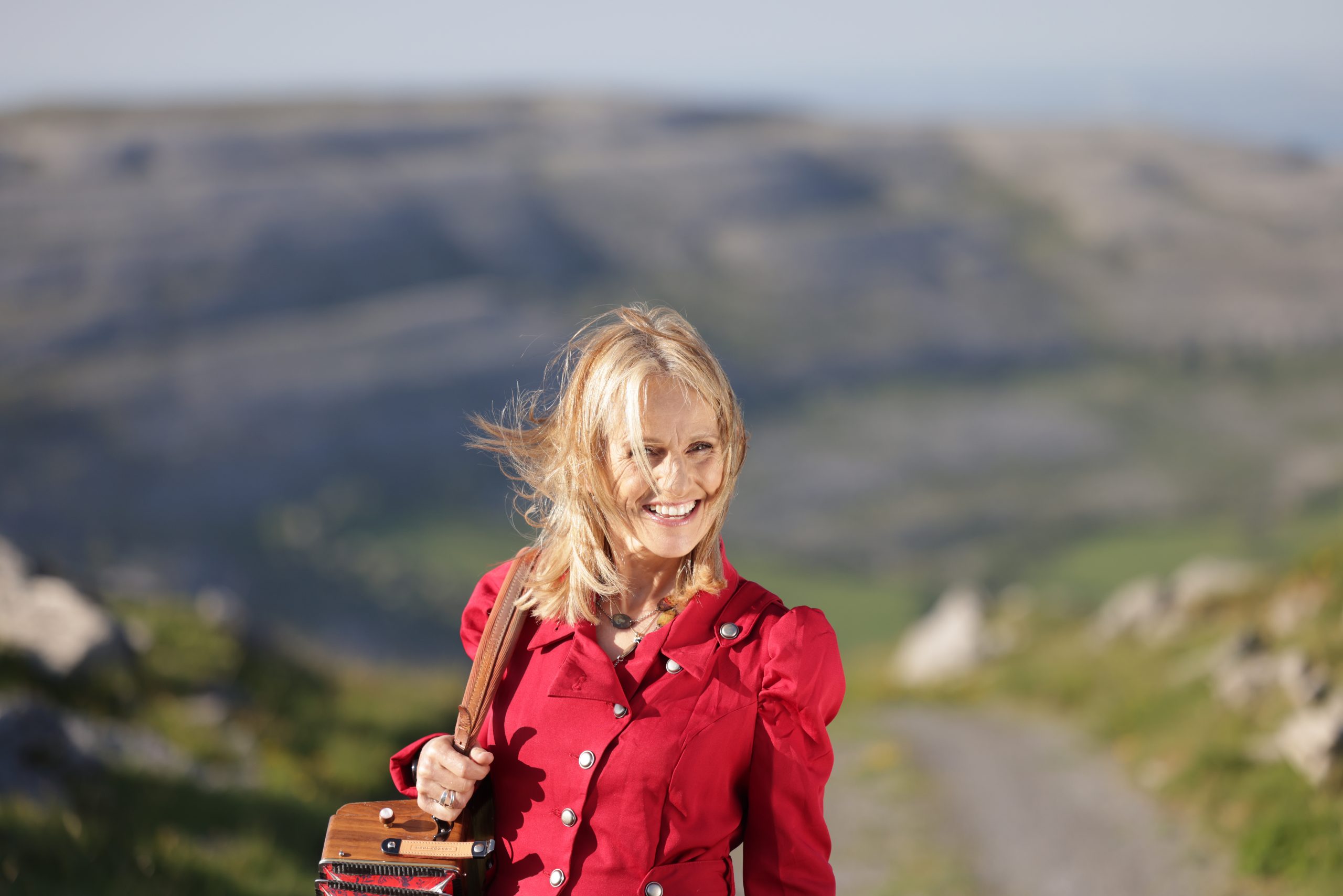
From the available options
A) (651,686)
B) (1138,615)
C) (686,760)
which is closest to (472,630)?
(651,686)

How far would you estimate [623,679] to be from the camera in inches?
77.0

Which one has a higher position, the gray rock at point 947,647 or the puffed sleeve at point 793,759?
the gray rock at point 947,647

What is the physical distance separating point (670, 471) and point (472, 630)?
542 mm

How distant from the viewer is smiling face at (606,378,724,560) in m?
1.94

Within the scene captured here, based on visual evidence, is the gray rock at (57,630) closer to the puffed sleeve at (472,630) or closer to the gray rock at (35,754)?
→ the gray rock at (35,754)

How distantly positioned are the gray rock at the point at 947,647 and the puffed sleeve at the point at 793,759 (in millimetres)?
13790

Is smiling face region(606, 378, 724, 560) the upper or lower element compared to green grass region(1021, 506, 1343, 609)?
lower

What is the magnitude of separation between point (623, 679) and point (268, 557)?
112ft

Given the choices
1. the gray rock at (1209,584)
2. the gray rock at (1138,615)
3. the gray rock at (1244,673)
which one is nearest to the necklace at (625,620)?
the gray rock at (1244,673)

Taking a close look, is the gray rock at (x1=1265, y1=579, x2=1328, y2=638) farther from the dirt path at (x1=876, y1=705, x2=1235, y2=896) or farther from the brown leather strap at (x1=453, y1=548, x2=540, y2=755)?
the brown leather strap at (x1=453, y1=548, x2=540, y2=755)

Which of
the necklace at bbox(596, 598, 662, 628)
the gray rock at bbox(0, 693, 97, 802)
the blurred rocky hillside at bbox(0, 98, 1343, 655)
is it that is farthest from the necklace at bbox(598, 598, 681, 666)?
the blurred rocky hillside at bbox(0, 98, 1343, 655)

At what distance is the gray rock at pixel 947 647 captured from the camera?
15.7 metres

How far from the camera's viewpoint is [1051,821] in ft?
25.5

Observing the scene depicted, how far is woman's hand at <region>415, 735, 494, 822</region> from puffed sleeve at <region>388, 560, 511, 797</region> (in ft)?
0.28
